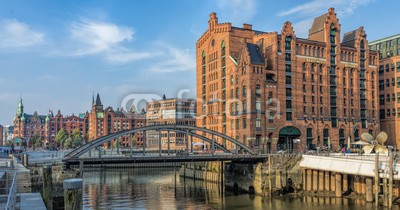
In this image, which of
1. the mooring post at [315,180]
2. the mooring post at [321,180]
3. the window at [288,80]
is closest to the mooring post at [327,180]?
the mooring post at [321,180]

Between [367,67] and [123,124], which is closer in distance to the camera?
[367,67]

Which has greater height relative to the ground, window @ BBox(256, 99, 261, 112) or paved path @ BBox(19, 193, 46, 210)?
window @ BBox(256, 99, 261, 112)

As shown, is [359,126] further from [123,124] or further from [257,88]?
[123,124]

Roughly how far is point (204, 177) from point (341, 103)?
33.1m

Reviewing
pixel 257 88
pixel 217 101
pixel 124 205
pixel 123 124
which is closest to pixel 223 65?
pixel 217 101

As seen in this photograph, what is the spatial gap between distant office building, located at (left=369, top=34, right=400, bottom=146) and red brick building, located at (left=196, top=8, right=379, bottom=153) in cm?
561

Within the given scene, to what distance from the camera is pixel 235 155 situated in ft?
186

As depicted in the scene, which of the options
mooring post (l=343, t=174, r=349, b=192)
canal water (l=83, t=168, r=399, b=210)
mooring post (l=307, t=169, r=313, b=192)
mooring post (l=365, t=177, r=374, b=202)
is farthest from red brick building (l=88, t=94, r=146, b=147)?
mooring post (l=365, t=177, r=374, b=202)

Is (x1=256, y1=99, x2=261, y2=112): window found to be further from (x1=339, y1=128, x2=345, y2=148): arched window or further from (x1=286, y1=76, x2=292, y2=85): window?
(x1=339, y1=128, x2=345, y2=148): arched window

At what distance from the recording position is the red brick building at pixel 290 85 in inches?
3024

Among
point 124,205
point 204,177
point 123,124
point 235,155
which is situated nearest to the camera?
point 124,205

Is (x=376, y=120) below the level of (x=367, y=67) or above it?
below

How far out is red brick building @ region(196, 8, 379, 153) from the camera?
76812 mm

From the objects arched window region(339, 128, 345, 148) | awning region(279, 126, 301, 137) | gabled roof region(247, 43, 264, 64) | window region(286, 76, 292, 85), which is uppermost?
gabled roof region(247, 43, 264, 64)
